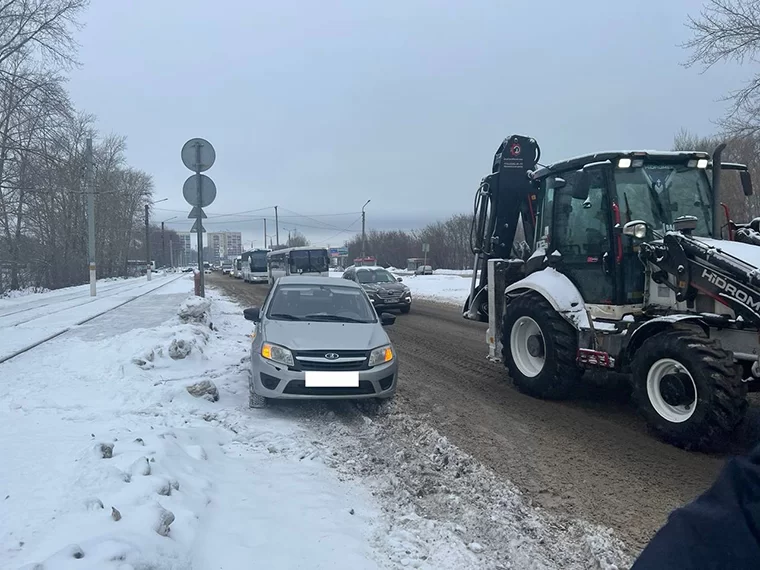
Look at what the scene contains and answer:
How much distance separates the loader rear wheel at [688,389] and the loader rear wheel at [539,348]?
47.0 inches

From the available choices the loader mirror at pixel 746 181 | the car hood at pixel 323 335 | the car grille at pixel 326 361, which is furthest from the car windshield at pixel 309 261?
the loader mirror at pixel 746 181

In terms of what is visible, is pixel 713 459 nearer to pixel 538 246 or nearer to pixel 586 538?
pixel 586 538

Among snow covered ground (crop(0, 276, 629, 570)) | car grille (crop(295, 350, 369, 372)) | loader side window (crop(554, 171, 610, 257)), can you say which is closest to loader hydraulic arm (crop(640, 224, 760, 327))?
loader side window (crop(554, 171, 610, 257))

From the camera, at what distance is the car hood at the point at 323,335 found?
650 centimetres

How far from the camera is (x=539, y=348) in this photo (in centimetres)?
728

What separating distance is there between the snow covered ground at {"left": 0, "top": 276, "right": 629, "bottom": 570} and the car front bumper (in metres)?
0.28

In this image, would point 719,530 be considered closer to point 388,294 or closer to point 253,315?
point 253,315

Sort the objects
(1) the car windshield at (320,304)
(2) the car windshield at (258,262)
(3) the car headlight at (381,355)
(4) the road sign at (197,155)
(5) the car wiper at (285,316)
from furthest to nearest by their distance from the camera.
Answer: (2) the car windshield at (258,262)
(4) the road sign at (197,155)
(1) the car windshield at (320,304)
(5) the car wiper at (285,316)
(3) the car headlight at (381,355)

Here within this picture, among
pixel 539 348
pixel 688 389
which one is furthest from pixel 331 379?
pixel 688 389

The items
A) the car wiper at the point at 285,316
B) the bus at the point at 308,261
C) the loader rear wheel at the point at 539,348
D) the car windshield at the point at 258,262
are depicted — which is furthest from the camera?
the car windshield at the point at 258,262

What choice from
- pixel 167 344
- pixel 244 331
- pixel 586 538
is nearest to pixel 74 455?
pixel 586 538

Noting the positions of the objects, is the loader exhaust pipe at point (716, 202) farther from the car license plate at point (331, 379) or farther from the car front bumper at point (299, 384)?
the car license plate at point (331, 379)

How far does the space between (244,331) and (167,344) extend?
5.00 m

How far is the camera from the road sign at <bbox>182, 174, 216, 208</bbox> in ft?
37.7
